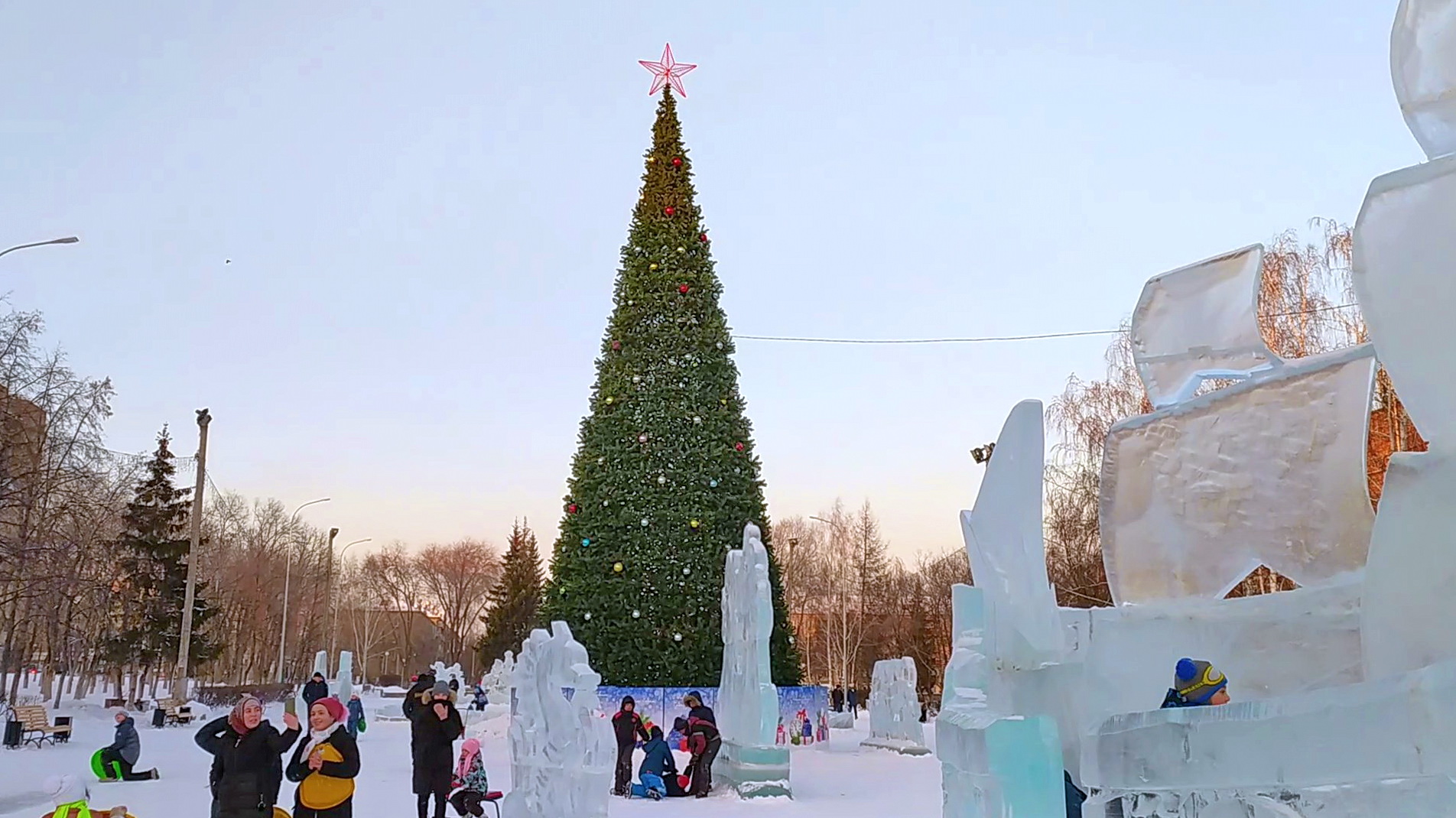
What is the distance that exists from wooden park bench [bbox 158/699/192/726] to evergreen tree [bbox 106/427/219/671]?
354 inches

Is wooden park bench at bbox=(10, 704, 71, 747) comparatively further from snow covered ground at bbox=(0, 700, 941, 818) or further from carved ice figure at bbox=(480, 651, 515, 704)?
carved ice figure at bbox=(480, 651, 515, 704)

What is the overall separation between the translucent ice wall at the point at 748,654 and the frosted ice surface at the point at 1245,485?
874 cm

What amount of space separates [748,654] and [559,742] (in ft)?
18.1

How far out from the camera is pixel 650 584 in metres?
21.1

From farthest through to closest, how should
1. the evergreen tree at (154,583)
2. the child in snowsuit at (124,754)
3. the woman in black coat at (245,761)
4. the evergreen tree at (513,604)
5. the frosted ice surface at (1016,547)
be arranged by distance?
the evergreen tree at (513,604) < the evergreen tree at (154,583) < the child in snowsuit at (124,754) < the woman in black coat at (245,761) < the frosted ice surface at (1016,547)

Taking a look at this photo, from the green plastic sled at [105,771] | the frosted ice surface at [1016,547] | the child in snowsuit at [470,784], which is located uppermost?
the frosted ice surface at [1016,547]

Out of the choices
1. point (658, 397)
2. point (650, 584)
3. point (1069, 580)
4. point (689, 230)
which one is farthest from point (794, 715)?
point (1069, 580)

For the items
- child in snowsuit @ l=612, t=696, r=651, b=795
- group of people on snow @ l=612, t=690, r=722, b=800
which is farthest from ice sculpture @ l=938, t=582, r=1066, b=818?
child in snowsuit @ l=612, t=696, r=651, b=795

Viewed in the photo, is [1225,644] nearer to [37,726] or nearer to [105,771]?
[105,771]

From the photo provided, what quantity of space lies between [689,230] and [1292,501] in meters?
18.8

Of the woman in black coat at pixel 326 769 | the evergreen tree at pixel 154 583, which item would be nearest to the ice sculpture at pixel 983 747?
the woman in black coat at pixel 326 769

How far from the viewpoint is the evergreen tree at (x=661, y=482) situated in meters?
20.8

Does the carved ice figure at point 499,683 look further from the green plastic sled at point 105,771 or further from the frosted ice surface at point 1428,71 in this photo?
the frosted ice surface at point 1428,71

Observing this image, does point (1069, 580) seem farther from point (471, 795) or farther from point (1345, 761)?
point (1345, 761)
